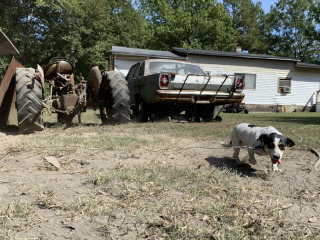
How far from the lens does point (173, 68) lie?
28.2 feet

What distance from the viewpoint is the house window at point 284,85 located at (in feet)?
72.1

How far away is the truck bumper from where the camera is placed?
24.0 ft

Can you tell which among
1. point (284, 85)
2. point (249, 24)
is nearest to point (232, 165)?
point (284, 85)

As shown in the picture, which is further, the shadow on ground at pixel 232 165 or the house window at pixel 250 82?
the house window at pixel 250 82

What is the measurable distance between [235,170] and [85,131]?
326 cm

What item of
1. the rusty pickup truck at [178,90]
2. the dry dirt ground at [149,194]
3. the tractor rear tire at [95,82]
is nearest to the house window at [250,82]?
the rusty pickup truck at [178,90]

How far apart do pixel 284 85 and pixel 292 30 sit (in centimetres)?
2109

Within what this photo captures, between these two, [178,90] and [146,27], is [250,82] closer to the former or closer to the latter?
[178,90]

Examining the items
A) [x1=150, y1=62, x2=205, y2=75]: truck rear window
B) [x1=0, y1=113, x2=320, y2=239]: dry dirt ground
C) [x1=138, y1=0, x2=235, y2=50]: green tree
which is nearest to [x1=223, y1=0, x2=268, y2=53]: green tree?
[x1=138, y1=0, x2=235, y2=50]: green tree

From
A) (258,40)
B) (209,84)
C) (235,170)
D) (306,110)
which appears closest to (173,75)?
(209,84)

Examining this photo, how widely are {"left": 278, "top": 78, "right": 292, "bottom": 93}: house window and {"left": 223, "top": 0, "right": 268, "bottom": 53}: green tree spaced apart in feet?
67.0

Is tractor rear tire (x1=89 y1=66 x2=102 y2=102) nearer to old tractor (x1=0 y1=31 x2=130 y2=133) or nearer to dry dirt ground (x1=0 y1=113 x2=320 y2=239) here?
old tractor (x1=0 y1=31 x2=130 y2=133)

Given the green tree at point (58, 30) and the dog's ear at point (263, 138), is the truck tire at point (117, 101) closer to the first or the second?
the dog's ear at point (263, 138)

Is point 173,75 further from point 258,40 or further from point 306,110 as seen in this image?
point 258,40
